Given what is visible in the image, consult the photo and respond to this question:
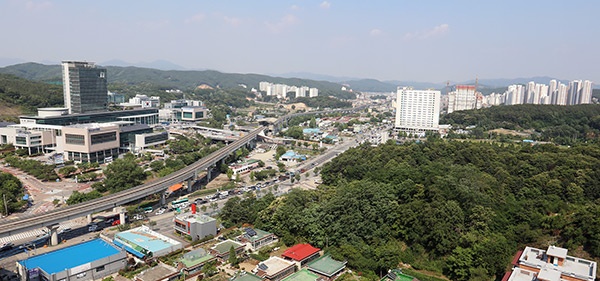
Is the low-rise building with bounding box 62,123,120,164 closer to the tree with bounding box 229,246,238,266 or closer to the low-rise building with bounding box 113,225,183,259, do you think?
the low-rise building with bounding box 113,225,183,259

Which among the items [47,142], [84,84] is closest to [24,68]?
[84,84]

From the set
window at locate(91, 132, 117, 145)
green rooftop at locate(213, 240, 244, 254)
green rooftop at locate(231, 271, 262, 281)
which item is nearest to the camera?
green rooftop at locate(231, 271, 262, 281)

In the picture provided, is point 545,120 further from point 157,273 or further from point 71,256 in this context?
point 71,256

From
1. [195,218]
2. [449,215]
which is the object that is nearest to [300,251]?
[195,218]

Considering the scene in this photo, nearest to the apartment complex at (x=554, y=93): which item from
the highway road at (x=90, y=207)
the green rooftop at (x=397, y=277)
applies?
the highway road at (x=90, y=207)

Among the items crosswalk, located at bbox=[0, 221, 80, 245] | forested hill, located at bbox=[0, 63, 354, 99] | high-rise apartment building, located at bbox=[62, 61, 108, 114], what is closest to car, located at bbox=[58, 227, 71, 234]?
crosswalk, located at bbox=[0, 221, 80, 245]

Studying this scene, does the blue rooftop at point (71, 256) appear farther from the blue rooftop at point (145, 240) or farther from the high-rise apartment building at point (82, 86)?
the high-rise apartment building at point (82, 86)

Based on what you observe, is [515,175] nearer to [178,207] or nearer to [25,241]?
[178,207]
